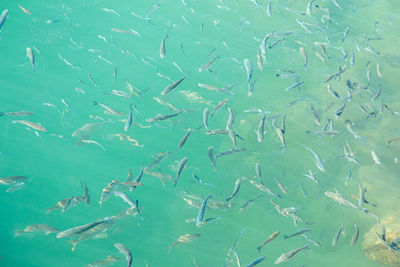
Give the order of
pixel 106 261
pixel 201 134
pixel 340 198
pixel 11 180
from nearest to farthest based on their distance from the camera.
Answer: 1. pixel 11 180
2. pixel 340 198
3. pixel 106 261
4. pixel 201 134

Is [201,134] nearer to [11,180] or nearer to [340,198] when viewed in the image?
[340,198]

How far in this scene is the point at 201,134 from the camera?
13586mm

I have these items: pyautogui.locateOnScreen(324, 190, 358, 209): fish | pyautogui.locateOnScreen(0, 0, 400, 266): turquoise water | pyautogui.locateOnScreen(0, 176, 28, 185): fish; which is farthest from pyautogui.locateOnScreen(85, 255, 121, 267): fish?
pyautogui.locateOnScreen(324, 190, 358, 209): fish

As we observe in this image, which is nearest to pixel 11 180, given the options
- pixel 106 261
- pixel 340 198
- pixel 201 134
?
pixel 106 261

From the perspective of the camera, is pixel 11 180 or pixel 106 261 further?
pixel 106 261

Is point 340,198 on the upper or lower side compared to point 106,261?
upper

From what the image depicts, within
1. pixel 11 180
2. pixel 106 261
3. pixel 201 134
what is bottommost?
pixel 201 134

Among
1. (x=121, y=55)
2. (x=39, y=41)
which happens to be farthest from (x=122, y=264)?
(x=39, y=41)

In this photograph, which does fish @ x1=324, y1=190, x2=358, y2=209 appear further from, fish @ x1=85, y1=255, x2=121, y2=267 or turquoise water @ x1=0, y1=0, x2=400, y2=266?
fish @ x1=85, y1=255, x2=121, y2=267

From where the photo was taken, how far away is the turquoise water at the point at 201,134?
10.0 metres

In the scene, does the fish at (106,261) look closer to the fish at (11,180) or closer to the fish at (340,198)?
the fish at (11,180)

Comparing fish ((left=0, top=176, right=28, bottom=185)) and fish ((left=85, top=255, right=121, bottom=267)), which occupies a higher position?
fish ((left=0, top=176, right=28, bottom=185))

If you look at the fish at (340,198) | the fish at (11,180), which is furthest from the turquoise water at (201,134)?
the fish at (11,180)

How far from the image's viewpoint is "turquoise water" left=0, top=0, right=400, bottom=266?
33.0ft
